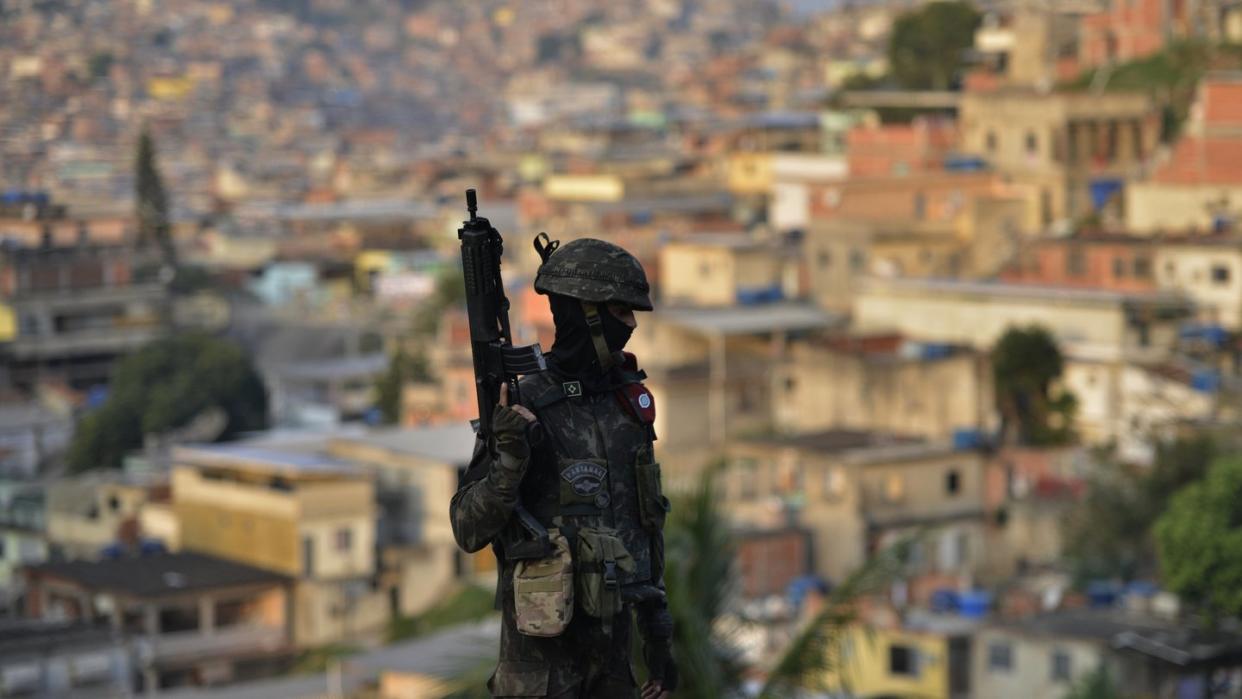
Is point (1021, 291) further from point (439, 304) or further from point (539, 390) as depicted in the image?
point (539, 390)

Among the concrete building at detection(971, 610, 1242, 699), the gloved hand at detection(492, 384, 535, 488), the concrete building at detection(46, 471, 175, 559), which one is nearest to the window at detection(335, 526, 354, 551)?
the concrete building at detection(46, 471, 175, 559)

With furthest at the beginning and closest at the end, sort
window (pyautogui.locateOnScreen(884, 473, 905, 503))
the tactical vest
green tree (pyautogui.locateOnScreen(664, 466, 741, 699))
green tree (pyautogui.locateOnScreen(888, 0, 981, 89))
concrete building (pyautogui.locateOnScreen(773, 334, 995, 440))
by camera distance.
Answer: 1. green tree (pyautogui.locateOnScreen(888, 0, 981, 89))
2. concrete building (pyautogui.locateOnScreen(773, 334, 995, 440))
3. window (pyautogui.locateOnScreen(884, 473, 905, 503))
4. green tree (pyautogui.locateOnScreen(664, 466, 741, 699))
5. the tactical vest

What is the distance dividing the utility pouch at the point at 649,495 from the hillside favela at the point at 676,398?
16mm

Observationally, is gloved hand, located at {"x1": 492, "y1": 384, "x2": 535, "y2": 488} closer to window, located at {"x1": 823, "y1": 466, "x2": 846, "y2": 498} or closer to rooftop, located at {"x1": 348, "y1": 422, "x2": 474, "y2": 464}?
window, located at {"x1": 823, "y1": 466, "x2": 846, "y2": 498}

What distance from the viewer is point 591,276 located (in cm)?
700

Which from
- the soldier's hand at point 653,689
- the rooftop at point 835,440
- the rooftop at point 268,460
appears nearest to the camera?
the soldier's hand at point 653,689

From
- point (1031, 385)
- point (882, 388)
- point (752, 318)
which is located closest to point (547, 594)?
point (882, 388)

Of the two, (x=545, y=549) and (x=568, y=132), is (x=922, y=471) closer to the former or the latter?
(x=545, y=549)

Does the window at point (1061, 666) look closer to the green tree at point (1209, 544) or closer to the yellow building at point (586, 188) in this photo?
the green tree at point (1209, 544)

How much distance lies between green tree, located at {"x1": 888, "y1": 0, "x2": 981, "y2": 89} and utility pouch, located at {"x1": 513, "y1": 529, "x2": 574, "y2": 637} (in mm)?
58776

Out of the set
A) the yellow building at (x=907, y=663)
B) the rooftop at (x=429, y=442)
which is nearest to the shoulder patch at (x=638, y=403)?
the yellow building at (x=907, y=663)

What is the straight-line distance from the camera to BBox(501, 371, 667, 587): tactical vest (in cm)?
693

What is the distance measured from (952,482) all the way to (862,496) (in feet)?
5.93

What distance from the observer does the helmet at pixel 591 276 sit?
698 centimetres
